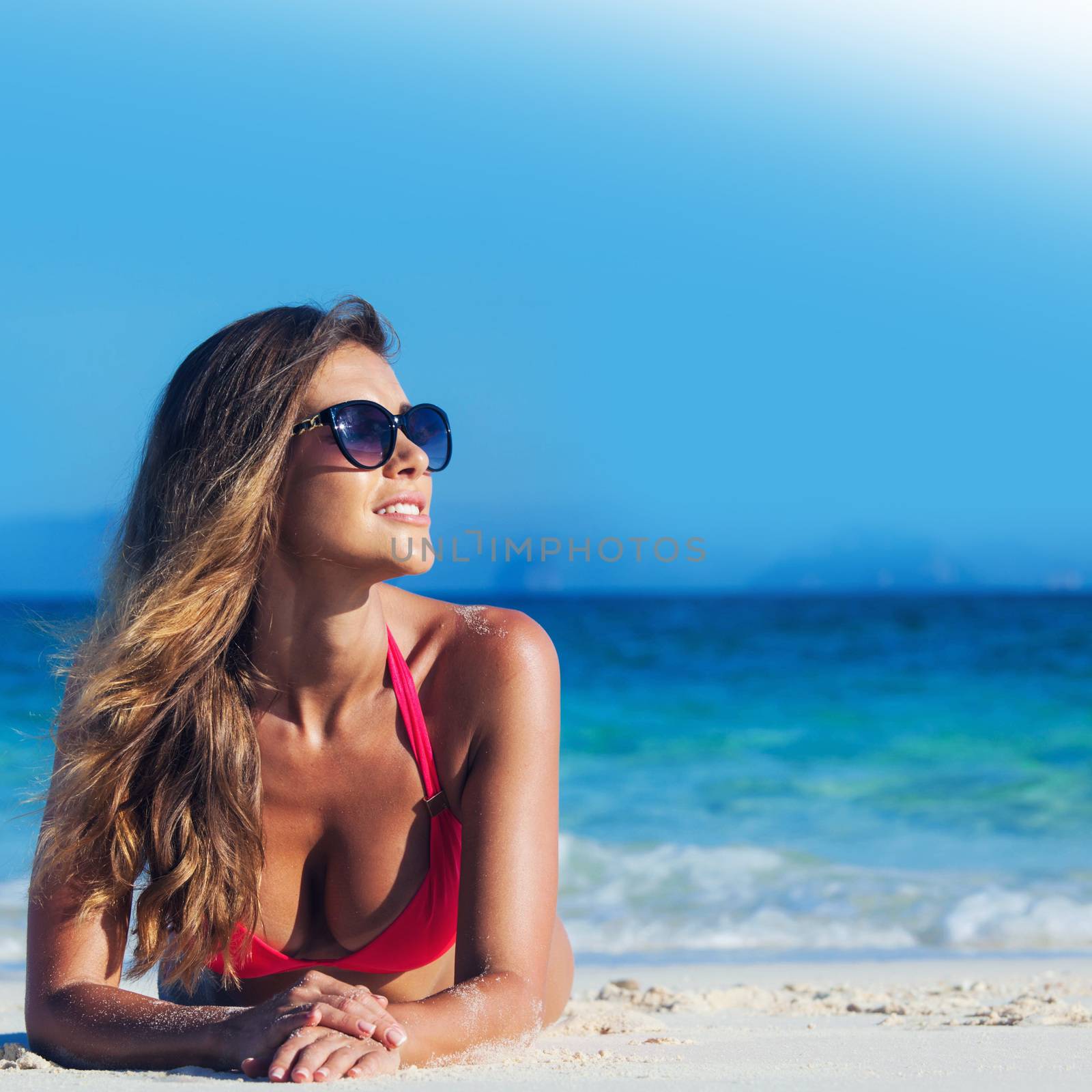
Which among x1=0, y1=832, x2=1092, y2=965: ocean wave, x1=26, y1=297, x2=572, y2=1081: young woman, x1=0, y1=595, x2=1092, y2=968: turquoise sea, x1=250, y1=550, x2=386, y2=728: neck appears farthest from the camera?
x1=0, y1=595, x2=1092, y2=968: turquoise sea

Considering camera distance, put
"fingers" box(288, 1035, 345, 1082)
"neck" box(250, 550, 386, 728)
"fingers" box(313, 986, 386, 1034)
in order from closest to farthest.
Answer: "fingers" box(288, 1035, 345, 1082) < "fingers" box(313, 986, 386, 1034) < "neck" box(250, 550, 386, 728)

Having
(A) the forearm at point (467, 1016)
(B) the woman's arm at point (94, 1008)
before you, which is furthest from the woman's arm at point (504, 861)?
(B) the woman's arm at point (94, 1008)

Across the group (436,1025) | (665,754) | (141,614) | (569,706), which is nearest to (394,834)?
(436,1025)

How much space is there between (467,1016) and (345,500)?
3.42 feet

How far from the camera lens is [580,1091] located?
2086 millimetres

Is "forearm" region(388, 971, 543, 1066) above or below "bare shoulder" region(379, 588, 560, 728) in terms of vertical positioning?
below

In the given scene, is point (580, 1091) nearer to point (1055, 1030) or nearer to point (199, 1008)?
point (199, 1008)

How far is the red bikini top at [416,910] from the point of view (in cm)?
265

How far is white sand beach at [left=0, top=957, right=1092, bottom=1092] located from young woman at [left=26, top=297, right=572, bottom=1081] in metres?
0.16

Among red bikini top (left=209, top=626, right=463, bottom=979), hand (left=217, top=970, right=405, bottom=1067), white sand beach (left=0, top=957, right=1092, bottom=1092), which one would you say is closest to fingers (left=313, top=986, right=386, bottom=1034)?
hand (left=217, top=970, right=405, bottom=1067)

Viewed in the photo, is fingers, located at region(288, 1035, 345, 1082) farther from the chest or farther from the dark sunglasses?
the dark sunglasses

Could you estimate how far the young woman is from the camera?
2.47 m

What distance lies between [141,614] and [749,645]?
60.3 ft

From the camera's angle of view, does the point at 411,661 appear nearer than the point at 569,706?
Yes
